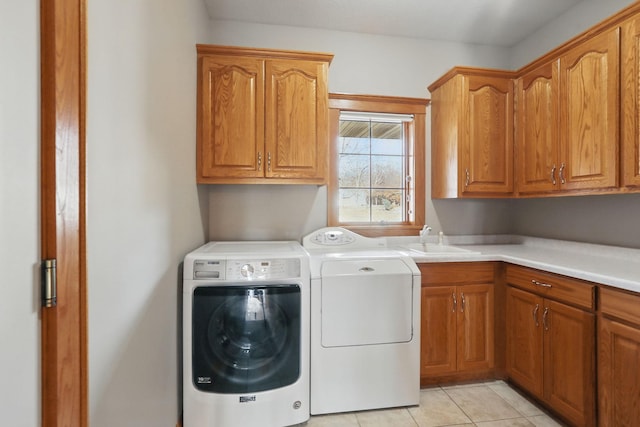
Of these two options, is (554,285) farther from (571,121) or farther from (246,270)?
(246,270)

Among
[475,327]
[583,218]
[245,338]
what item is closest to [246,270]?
[245,338]

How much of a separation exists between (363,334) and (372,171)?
1469 millimetres

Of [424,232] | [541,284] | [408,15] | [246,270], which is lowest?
[541,284]

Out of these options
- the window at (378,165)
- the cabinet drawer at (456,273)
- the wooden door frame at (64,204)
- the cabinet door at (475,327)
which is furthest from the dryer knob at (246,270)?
the cabinet door at (475,327)

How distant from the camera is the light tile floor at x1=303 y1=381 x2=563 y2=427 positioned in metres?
1.85

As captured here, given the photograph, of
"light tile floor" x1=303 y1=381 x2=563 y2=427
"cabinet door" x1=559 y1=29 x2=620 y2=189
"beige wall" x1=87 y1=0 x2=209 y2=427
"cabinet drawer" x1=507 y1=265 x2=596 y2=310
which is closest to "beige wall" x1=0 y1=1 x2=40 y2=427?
"beige wall" x1=87 y1=0 x2=209 y2=427

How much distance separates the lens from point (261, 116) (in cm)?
219

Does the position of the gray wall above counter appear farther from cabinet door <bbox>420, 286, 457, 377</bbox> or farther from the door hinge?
the door hinge

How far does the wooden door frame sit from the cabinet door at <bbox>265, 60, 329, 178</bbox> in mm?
1452

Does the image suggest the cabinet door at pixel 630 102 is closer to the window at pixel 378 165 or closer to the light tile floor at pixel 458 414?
the window at pixel 378 165

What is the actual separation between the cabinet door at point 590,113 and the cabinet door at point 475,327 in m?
0.95

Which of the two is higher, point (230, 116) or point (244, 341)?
point (230, 116)

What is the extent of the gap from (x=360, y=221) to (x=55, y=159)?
7.53 ft

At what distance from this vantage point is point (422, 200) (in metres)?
2.79
